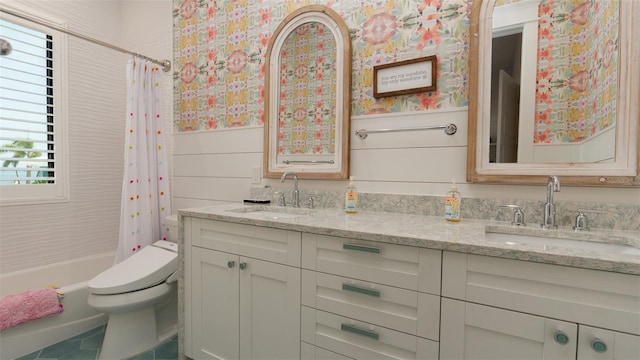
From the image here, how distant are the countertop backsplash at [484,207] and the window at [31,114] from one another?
5.82 feet

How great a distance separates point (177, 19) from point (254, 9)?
2.44ft

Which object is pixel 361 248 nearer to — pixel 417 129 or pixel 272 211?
pixel 417 129

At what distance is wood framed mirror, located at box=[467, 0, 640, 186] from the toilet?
1.69 m

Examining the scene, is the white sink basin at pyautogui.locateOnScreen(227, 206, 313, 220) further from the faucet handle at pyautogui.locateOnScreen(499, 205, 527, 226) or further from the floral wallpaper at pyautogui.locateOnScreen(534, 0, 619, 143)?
the floral wallpaper at pyautogui.locateOnScreen(534, 0, 619, 143)

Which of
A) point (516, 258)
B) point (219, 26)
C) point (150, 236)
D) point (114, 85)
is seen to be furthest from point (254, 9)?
point (516, 258)

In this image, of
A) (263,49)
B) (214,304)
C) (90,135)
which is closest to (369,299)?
(214,304)

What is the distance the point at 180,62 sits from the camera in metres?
2.32

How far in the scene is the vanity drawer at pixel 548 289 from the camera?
0.77 m

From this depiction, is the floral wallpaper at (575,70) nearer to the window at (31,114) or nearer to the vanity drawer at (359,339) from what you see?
the vanity drawer at (359,339)

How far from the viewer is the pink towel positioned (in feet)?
5.11

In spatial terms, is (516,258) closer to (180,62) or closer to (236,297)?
(236,297)

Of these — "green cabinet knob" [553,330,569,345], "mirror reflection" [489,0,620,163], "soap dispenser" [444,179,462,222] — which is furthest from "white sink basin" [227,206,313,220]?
"green cabinet knob" [553,330,569,345]

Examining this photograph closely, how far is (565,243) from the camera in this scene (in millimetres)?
1091

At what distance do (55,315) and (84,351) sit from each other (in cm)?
28
